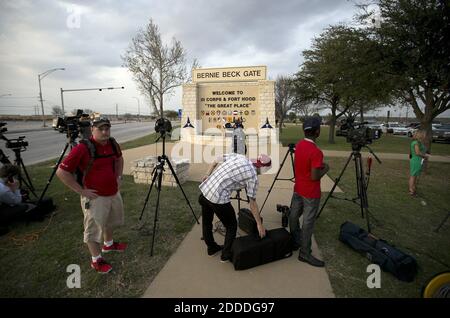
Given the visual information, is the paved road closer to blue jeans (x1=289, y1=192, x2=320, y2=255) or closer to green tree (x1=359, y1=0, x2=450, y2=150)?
blue jeans (x1=289, y1=192, x2=320, y2=255)

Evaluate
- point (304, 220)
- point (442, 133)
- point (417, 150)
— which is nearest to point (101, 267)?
point (304, 220)

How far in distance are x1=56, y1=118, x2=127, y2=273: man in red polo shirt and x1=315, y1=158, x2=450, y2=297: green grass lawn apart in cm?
303

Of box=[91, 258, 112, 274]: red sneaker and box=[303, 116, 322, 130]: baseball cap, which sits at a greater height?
box=[303, 116, 322, 130]: baseball cap

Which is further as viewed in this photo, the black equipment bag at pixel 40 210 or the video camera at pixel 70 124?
the video camera at pixel 70 124

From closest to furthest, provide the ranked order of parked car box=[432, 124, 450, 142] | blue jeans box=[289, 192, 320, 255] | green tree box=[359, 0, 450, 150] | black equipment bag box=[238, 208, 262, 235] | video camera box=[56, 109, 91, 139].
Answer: blue jeans box=[289, 192, 320, 255] < black equipment bag box=[238, 208, 262, 235] < video camera box=[56, 109, 91, 139] < green tree box=[359, 0, 450, 150] < parked car box=[432, 124, 450, 142]

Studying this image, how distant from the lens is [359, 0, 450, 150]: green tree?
6469 mm

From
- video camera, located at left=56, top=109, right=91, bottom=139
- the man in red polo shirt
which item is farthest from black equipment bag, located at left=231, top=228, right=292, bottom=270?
video camera, located at left=56, top=109, right=91, bottom=139

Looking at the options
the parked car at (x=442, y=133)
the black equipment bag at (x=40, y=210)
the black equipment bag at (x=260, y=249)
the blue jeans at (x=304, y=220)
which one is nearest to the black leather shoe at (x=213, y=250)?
the black equipment bag at (x=260, y=249)

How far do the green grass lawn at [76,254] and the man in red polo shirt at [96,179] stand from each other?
0.99ft

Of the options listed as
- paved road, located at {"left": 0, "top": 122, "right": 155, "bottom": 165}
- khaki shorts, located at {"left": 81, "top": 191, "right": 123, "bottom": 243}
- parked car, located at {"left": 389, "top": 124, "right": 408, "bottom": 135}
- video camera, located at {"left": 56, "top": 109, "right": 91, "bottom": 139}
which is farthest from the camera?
parked car, located at {"left": 389, "top": 124, "right": 408, "bottom": 135}

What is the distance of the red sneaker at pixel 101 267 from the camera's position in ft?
9.69

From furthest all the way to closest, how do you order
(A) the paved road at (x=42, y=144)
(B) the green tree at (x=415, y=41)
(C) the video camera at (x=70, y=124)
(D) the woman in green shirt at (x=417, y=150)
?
(A) the paved road at (x=42, y=144), (B) the green tree at (x=415, y=41), (D) the woman in green shirt at (x=417, y=150), (C) the video camera at (x=70, y=124)

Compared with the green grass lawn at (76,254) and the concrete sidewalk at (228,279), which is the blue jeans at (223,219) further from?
the green grass lawn at (76,254)
